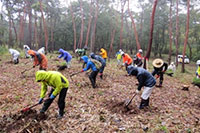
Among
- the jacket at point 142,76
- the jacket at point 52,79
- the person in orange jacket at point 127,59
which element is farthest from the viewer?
the person in orange jacket at point 127,59

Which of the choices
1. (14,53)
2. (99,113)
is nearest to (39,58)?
(14,53)

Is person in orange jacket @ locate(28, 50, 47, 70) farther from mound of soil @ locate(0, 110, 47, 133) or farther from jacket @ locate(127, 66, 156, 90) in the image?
jacket @ locate(127, 66, 156, 90)

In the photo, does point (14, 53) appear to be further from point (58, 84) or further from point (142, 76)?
point (142, 76)

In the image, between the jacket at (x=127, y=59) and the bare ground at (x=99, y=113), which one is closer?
the bare ground at (x=99, y=113)

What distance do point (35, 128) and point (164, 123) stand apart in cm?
354

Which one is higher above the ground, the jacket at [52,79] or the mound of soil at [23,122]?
the jacket at [52,79]

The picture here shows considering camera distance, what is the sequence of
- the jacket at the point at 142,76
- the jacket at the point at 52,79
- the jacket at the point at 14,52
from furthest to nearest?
the jacket at the point at 14,52, the jacket at the point at 142,76, the jacket at the point at 52,79

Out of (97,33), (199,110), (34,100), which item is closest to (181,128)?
(199,110)

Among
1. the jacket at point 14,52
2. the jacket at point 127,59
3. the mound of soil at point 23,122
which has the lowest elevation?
the mound of soil at point 23,122

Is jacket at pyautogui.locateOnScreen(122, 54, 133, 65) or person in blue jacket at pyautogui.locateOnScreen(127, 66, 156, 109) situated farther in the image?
jacket at pyautogui.locateOnScreen(122, 54, 133, 65)

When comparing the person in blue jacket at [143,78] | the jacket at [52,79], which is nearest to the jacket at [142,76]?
the person in blue jacket at [143,78]

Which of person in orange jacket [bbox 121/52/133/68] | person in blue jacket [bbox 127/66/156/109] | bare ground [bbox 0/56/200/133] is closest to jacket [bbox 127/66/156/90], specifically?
person in blue jacket [bbox 127/66/156/109]

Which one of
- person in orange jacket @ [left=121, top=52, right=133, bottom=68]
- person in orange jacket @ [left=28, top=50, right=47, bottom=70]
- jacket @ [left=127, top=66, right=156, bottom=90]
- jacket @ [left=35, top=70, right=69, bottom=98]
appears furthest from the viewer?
person in orange jacket @ [left=121, top=52, right=133, bottom=68]

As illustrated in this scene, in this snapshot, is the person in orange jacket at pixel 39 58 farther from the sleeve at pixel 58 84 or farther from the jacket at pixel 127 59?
the jacket at pixel 127 59
